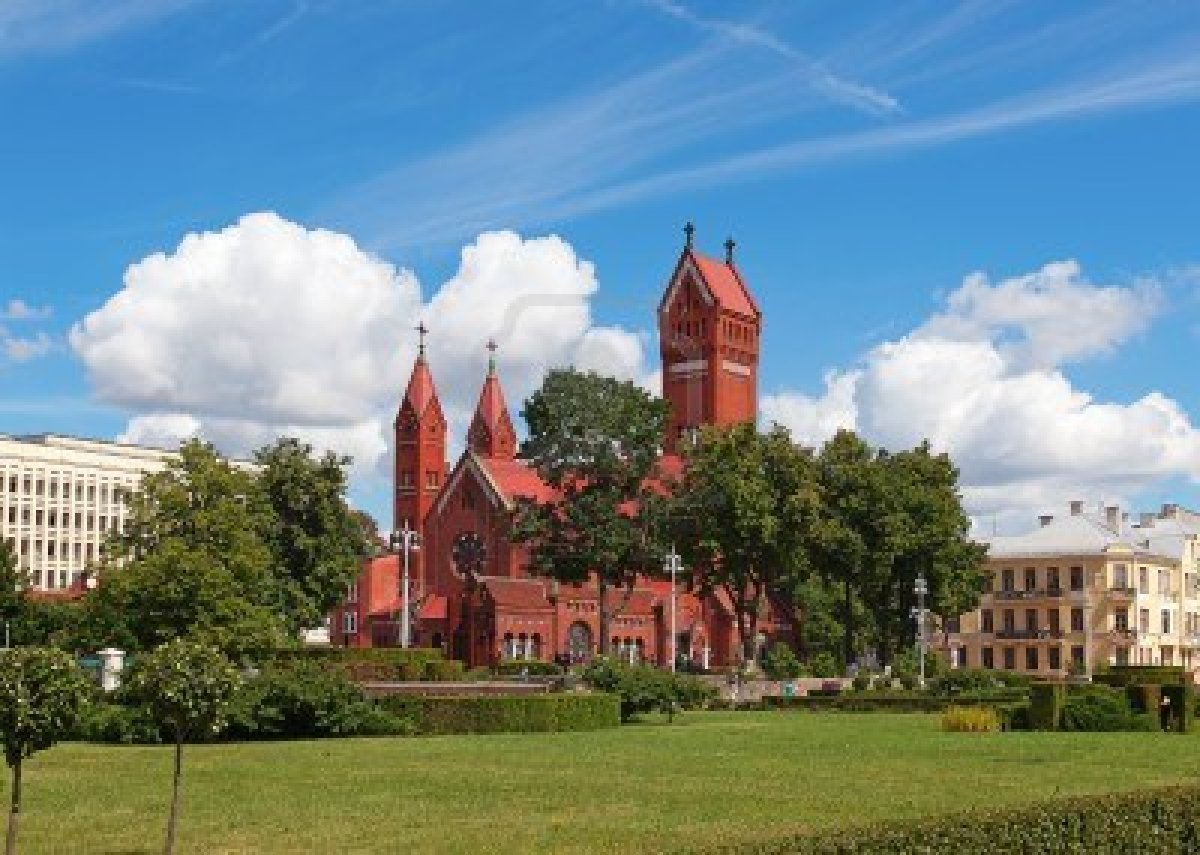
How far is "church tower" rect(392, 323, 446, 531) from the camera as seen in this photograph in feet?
395

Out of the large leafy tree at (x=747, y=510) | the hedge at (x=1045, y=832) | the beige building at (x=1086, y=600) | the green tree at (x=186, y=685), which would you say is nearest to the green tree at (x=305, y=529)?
the large leafy tree at (x=747, y=510)

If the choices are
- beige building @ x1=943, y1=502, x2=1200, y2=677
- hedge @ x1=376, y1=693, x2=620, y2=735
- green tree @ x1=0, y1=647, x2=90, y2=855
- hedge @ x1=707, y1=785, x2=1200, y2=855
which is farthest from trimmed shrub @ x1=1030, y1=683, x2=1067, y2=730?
beige building @ x1=943, y1=502, x2=1200, y2=677

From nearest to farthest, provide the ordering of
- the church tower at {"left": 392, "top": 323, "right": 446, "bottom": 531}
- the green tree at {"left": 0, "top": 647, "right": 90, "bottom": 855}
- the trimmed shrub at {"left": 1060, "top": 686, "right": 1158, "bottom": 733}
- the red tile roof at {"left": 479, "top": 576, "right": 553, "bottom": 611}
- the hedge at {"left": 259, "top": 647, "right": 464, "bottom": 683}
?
the green tree at {"left": 0, "top": 647, "right": 90, "bottom": 855}, the trimmed shrub at {"left": 1060, "top": 686, "right": 1158, "bottom": 733}, the hedge at {"left": 259, "top": 647, "right": 464, "bottom": 683}, the red tile roof at {"left": 479, "top": 576, "right": 553, "bottom": 611}, the church tower at {"left": 392, "top": 323, "right": 446, "bottom": 531}

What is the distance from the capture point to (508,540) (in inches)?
3374

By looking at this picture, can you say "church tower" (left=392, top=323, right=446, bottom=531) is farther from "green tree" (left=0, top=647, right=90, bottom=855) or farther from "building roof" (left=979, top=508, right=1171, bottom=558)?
"green tree" (left=0, top=647, right=90, bottom=855)

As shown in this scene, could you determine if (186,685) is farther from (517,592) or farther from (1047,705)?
(517,592)

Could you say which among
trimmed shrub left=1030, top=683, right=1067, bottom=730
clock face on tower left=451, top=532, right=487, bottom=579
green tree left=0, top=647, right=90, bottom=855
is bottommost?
trimmed shrub left=1030, top=683, right=1067, bottom=730

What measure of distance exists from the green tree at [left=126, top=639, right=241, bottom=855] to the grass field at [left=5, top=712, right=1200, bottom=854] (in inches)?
61.3

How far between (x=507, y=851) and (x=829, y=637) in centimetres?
9198

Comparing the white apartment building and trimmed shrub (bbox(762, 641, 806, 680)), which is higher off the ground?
the white apartment building

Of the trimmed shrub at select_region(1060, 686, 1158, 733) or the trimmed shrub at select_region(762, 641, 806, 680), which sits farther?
the trimmed shrub at select_region(762, 641, 806, 680)

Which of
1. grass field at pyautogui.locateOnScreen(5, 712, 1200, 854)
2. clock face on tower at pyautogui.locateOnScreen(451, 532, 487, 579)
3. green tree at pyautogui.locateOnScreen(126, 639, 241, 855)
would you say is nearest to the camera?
green tree at pyautogui.locateOnScreen(126, 639, 241, 855)

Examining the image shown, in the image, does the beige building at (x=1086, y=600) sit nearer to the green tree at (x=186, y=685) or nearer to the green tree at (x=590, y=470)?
the green tree at (x=590, y=470)

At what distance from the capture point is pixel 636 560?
8481cm
